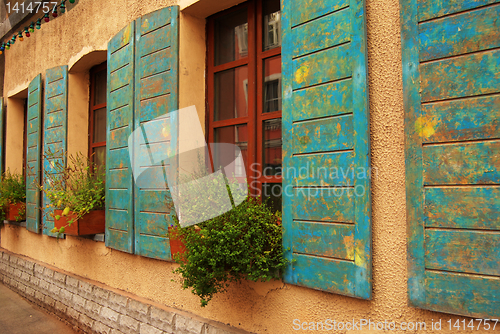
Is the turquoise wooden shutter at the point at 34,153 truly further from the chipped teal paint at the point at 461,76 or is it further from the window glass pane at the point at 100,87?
the chipped teal paint at the point at 461,76

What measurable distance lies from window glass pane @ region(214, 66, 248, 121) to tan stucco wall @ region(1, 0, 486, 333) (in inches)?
5.8

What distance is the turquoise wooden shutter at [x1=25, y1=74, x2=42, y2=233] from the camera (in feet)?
15.5

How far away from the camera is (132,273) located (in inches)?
126

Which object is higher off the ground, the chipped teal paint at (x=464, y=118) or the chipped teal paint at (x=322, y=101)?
the chipped teal paint at (x=322, y=101)

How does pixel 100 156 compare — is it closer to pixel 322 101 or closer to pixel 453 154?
pixel 322 101

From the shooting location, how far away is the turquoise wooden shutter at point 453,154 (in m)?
1.41

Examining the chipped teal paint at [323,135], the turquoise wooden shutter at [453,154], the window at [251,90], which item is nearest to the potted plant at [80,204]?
the window at [251,90]

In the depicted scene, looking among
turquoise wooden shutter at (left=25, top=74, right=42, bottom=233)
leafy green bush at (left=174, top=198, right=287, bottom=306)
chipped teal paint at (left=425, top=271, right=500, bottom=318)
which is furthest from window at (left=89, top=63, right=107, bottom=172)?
chipped teal paint at (left=425, top=271, right=500, bottom=318)

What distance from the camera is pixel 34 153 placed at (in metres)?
4.84

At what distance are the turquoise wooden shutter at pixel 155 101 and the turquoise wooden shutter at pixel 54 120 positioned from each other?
1658mm

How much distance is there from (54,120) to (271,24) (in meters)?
3.21

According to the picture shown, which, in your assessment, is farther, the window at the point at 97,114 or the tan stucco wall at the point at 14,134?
the tan stucco wall at the point at 14,134

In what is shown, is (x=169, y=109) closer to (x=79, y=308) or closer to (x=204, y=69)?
(x=204, y=69)

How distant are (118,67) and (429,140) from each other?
2.82m
